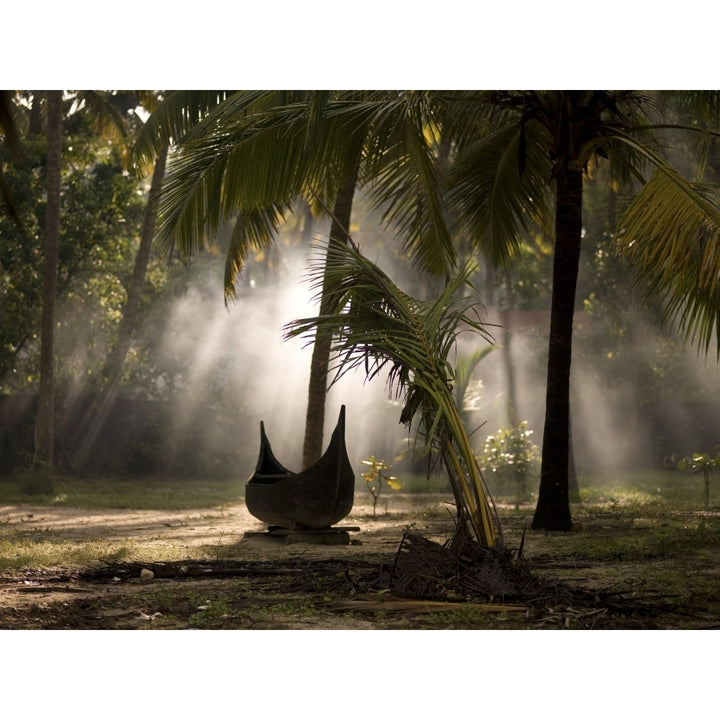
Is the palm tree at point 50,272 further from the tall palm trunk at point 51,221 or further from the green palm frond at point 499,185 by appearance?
the green palm frond at point 499,185

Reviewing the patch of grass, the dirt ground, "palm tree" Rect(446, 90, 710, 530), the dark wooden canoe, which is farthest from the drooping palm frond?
the patch of grass

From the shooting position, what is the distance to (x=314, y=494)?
28.6ft

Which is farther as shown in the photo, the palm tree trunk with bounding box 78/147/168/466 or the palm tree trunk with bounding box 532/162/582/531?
the palm tree trunk with bounding box 78/147/168/466

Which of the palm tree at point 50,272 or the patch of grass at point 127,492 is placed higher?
the palm tree at point 50,272

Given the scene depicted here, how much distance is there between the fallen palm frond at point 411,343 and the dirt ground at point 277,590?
695 mm

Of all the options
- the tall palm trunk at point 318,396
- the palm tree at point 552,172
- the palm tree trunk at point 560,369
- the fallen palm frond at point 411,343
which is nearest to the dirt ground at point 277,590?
the palm tree trunk at point 560,369

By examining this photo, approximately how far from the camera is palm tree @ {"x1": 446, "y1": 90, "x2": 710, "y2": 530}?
30.2 feet

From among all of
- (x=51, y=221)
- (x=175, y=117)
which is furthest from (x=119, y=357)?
(x=175, y=117)

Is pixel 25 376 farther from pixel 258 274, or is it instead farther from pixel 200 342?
pixel 258 274

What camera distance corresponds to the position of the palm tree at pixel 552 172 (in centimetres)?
920

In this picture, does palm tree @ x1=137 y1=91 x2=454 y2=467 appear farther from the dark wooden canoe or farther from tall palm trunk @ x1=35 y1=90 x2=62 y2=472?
tall palm trunk @ x1=35 y1=90 x2=62 y2=472

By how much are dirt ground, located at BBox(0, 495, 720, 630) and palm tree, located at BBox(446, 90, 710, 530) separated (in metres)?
0.98

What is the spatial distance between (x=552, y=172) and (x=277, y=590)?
490 centimetres
